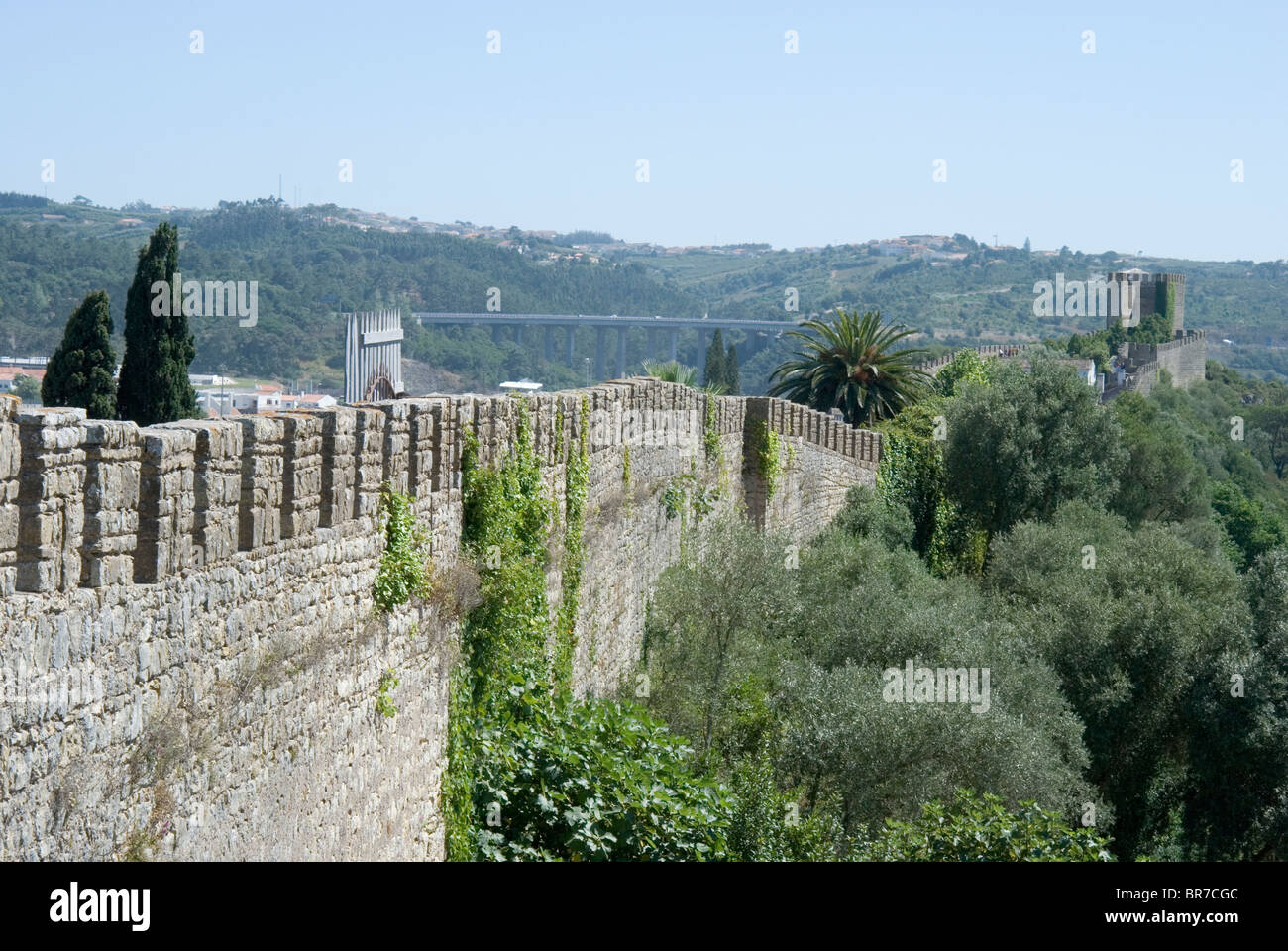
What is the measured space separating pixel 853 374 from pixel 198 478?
19.6 m

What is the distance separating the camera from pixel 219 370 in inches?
1837

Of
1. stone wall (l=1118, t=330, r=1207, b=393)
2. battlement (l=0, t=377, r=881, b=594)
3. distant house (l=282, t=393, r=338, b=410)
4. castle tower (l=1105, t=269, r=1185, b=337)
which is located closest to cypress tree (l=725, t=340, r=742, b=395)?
stone wall (l=1118, t=330, r=1207, b=393)

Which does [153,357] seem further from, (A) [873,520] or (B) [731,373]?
(B) [731,373]

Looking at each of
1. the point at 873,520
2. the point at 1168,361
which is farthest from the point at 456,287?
the point at 873,520

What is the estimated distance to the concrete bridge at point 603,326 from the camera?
6825 cm

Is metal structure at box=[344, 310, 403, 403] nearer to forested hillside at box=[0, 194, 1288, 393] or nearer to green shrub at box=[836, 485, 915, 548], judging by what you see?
forested hillside at box=[0, 194, 1288, 393]

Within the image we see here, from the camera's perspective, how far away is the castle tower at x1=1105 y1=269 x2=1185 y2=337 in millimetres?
75500

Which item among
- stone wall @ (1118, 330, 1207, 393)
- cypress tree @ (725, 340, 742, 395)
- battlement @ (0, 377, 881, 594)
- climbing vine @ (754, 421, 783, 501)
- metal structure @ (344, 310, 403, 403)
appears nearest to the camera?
battlement @ (0, 377, 881, 594)

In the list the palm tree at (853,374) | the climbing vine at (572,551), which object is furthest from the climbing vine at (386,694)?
the palm tree at (853,374)

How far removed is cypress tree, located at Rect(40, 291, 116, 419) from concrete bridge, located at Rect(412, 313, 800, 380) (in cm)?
4735

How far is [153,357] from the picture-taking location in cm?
1680
